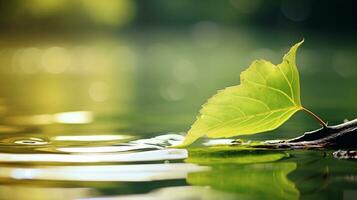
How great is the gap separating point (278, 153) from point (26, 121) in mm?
1229

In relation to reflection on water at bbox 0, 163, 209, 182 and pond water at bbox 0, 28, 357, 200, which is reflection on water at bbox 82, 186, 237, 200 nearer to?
pond water at bbox 0, 28, 357, 200

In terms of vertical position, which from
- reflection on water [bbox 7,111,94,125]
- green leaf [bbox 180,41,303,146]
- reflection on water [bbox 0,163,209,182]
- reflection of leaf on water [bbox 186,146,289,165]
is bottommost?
reflection on water [bbox 0,163,209,182]

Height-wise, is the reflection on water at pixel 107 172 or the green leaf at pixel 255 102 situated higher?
the green leaf at pixel 255 102

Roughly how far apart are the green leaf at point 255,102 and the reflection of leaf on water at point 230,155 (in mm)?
43

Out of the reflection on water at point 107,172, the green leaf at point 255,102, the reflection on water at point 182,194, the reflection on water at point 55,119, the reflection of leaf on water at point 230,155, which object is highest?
the reflection on water at point 55,119

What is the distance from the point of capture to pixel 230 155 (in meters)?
1.67

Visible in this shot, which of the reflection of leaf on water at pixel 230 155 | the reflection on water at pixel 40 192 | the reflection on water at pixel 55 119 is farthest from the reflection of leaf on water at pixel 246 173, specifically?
the reflection on water at pixel 55 119

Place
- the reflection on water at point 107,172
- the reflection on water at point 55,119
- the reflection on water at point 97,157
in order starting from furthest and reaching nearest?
the reflection on water at point 55,119 < the reflection on water at point 97,157 < the reflection on water at point 107,172

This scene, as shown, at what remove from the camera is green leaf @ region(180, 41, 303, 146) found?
1.63 meters

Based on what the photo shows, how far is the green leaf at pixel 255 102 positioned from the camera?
1633mm

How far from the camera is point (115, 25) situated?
23125 millimetres

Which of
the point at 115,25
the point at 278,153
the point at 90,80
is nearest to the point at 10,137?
the point at 278,153

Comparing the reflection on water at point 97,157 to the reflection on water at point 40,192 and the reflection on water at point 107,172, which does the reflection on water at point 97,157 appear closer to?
the reflection on water at point 107,172

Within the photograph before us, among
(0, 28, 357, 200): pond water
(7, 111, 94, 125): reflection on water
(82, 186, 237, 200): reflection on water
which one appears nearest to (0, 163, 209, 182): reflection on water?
(0, 28, 357, 200): pond water
